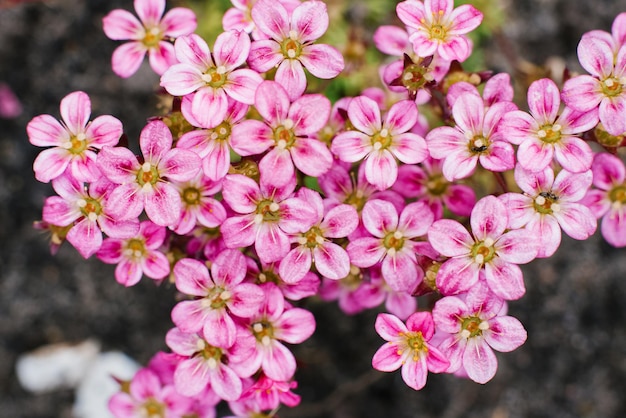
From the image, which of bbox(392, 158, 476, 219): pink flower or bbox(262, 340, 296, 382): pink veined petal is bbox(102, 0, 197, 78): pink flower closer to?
bbox(392, 158, 476, 219): pink flower

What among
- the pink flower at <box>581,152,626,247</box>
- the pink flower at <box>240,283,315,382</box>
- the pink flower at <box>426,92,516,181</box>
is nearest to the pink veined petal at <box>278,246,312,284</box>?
the pink flower at <box>240,283,315,382</box>

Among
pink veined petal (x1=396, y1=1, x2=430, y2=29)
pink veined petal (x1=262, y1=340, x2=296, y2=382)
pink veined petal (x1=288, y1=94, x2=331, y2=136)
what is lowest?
pink veined petal (x1=262, y1=340, x2=296, y2=382)

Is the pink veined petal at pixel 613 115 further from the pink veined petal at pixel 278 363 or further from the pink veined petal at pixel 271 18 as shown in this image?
the pink veined petal at pixel 278 363

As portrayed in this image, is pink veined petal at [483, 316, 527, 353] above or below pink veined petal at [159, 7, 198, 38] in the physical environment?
below

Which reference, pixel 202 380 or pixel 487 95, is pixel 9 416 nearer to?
pixel 202 380

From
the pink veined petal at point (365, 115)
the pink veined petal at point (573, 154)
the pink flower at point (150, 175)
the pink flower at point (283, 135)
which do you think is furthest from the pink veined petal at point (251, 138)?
the pink veined petal at point (573, 154)

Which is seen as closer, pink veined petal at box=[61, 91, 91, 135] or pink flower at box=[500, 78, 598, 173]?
pink flower at box=[500, 78, 598, 173]

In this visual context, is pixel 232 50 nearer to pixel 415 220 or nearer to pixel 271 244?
pixel 271 244

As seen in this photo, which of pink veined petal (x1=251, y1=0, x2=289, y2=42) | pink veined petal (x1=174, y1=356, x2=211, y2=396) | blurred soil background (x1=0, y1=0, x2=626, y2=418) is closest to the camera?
pink veined petal (x1=251, y1=0, x2=289, y2=42)

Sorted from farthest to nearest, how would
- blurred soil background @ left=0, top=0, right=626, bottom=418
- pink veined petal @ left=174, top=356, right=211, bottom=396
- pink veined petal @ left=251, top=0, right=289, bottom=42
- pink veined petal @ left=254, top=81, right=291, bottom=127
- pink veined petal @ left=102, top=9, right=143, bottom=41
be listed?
1. blurred soil background @ left=0, top=0, right=626, bottom=418
2. pink veined petal @ left=102, top=9, right=143, bottom=41
3. pink veined petal @ left=174, top=356, right=211, bottom=396
4. pink veined petal @ left=251, top=0, right=289, bottom=42
5. pink veined petal @ left=254, top=81, right=291, bottom=127
